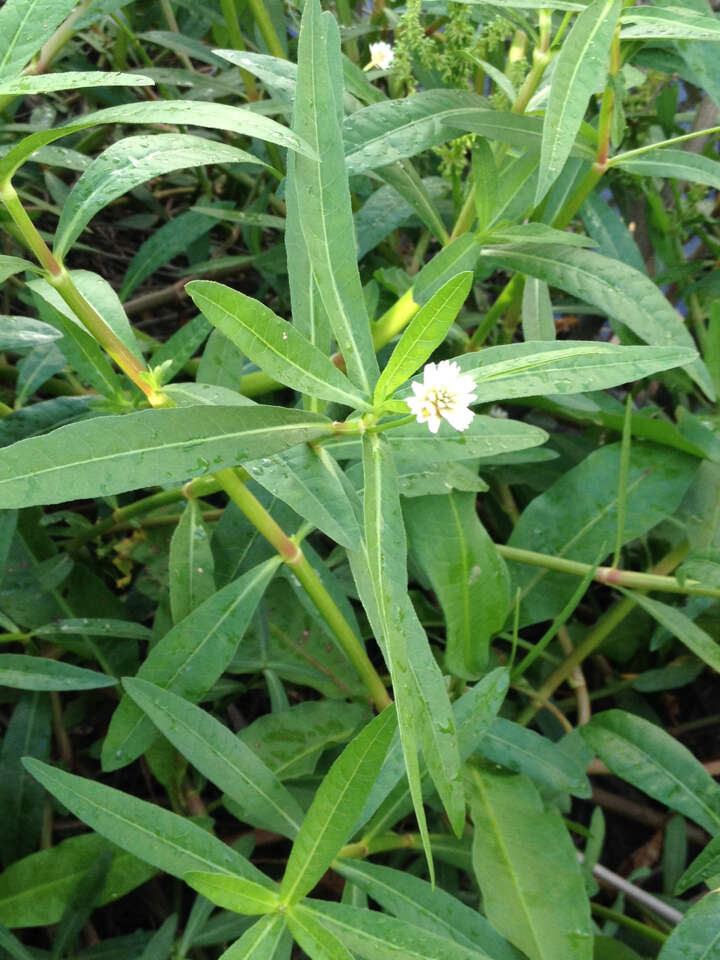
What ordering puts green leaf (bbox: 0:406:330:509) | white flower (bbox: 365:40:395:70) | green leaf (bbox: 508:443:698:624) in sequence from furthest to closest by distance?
white flower (bbox: 365:40:395:70) < green leaf (bbox: 508:443:698:624) < green leaf (bbox: 0:406:330:509)

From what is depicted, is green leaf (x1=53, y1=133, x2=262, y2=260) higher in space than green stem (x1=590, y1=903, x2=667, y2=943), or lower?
higher

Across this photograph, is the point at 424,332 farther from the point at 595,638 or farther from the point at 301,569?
the point at 595,638

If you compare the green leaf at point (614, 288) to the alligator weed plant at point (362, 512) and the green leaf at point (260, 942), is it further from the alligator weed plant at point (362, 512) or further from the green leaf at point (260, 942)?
the green leaf at point (260, 942)

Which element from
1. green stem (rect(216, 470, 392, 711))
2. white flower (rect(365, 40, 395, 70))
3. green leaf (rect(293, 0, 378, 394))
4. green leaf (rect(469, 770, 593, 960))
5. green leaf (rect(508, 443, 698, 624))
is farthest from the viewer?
white flower (rect(365, 40, 395, 70))

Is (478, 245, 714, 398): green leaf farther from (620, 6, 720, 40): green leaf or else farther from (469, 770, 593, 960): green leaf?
(469, 770, 593, 960): green leaf

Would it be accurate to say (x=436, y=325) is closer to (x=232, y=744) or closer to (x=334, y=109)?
(x=334, y=109)

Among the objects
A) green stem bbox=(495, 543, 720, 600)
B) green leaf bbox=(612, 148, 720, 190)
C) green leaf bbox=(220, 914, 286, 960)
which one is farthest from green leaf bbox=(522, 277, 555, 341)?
green leaf bbox=(220, 914, 286, 960)

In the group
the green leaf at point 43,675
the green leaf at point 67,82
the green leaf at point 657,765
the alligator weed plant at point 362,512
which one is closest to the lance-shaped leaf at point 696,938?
the alligator weed plant at point 362,512
